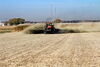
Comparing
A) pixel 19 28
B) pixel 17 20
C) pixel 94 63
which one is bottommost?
pixel 17 20

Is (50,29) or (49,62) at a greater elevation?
(49,62)

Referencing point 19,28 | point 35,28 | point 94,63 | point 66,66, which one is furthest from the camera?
point 19,28

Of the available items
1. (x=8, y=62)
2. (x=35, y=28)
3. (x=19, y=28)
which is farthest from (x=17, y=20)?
(x=8, y=62)

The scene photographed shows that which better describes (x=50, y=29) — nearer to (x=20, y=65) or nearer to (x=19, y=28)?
(x=19, y=28)

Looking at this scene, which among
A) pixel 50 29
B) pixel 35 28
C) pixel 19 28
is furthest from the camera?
pixel 19 28

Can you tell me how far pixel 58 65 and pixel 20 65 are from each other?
1491 millimetres

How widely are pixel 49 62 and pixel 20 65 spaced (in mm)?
1370

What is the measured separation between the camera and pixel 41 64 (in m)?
10.3

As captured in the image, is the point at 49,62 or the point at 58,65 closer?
the point at 58,65

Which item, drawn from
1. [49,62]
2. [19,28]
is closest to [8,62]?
[49,62]

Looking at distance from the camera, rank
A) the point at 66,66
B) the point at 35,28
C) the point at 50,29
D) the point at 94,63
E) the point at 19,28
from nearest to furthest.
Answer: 1. the point at 66,66
2. the point at 94,63
3. the point at 50,29
4. the point at 35,28
5. the point at 19,28

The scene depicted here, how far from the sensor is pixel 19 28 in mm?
58156

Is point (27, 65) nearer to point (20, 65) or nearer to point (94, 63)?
point (20, 65)

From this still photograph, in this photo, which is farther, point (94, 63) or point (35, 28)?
point (35, 28)
